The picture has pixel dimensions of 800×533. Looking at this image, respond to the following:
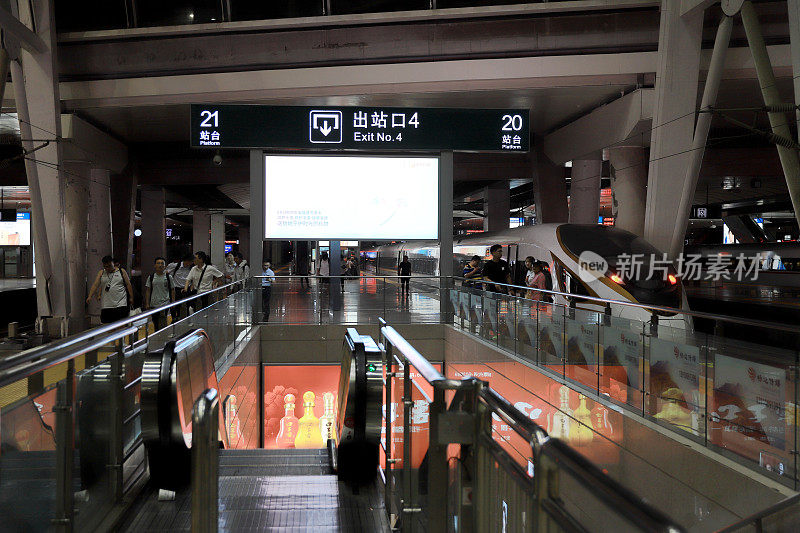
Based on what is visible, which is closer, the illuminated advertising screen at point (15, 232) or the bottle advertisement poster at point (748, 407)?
the bottle advertisement poster at point (748, 407)

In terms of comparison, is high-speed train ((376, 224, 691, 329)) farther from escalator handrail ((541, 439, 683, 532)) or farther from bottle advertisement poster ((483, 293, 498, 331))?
escalator handrail ((541, 439, 683, 532))

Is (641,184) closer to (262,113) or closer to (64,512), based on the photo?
(262,113)

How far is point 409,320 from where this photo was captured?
14.0 meters

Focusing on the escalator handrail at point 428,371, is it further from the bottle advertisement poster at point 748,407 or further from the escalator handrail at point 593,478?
the bottle advertisement poster at point 748,407

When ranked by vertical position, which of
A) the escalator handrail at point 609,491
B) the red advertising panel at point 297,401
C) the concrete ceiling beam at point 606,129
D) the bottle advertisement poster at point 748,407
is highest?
the concrete ceiling beam at point 606,129

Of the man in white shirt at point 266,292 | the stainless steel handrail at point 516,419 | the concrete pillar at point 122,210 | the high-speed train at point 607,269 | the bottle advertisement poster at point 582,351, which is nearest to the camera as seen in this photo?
the stainless steel handrail at point 516,419

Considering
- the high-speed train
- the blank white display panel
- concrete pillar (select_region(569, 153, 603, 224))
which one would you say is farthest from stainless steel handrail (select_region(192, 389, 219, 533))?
concrete pillar (select_region(569, 153, 603, 224))

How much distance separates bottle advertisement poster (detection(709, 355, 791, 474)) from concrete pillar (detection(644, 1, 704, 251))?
10115 mm

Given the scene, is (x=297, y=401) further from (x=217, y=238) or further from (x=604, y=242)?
Answer: (x=217, y=238)

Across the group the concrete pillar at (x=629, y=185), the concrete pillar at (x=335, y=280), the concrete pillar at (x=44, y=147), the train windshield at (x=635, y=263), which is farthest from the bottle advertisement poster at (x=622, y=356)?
the concrete pillar at (x=44, y=147)

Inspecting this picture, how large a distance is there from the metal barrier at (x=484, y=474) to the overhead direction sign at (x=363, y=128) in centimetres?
914

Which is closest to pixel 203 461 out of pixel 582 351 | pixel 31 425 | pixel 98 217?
pixel 31 425

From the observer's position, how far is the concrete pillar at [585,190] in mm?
20406

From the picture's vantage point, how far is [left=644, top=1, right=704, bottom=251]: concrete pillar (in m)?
13.7
